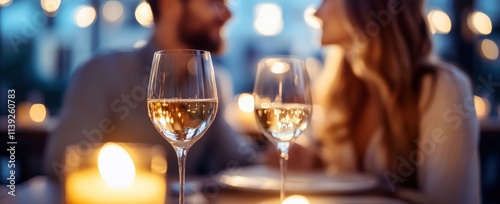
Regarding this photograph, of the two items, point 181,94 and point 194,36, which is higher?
point 194,36

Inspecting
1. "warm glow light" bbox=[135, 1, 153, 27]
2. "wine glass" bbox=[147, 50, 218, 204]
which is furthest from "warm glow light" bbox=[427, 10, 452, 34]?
"wine glass" bbox=[147, 50, 218, 204]

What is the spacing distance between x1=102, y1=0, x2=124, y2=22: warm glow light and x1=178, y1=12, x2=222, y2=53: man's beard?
2374 mm

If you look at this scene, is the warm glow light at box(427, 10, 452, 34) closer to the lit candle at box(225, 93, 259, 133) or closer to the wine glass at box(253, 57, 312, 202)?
the lit candle at box(225, 93, 259, 133)

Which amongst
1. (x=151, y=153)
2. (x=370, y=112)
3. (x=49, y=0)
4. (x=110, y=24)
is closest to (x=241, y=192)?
(x=151, y=153)

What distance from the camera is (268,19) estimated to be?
3957 mm

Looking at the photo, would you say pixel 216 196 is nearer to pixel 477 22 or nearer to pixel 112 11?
pixel 477 22

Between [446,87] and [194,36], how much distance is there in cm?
82

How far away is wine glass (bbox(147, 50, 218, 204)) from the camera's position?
688 millimetres

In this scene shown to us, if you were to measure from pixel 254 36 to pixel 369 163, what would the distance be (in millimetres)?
2918

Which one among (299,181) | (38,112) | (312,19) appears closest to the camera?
(299,181)

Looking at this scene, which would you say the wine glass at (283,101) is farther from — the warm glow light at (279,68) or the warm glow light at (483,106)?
the warm glow light at (483,106)

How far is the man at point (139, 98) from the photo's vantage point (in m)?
1.73

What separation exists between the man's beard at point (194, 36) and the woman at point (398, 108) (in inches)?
15.8

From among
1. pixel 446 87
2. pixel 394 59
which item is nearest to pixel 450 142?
pixel 446 87
